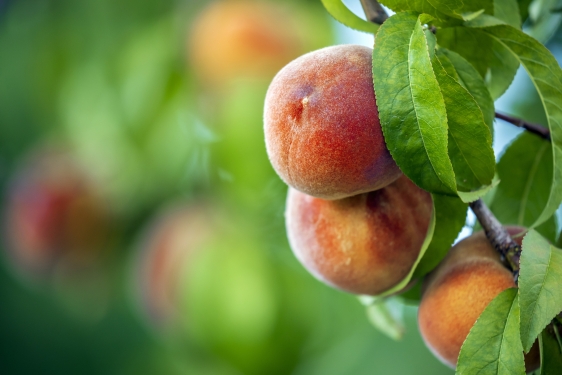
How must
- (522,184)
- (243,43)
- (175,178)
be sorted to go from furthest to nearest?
(175,178), (243,43), (522,184)

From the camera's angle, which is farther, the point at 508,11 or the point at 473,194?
the point at 508,11

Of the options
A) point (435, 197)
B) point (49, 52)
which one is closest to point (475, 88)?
point (435, 197)

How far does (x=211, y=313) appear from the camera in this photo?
36.1 inches

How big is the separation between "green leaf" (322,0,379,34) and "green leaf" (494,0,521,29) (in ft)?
0.41

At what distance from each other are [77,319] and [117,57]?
1351 millimetres

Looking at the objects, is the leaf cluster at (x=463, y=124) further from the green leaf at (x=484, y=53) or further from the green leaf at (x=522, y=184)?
the green leaf at (x=522, y=184)

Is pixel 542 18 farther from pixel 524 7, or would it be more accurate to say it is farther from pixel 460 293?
pixel 460 293

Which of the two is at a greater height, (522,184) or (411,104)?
(411,104)

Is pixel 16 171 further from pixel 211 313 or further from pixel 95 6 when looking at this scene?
pixel 211 313

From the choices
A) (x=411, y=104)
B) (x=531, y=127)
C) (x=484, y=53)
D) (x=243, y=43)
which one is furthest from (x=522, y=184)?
(x=243, y=43)

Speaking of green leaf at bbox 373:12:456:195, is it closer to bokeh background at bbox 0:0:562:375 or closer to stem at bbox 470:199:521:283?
stem at bbox 470:199:521:283

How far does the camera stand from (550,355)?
497 millimetres

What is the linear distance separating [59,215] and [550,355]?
139cm

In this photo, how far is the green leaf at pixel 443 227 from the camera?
52 centimetres
